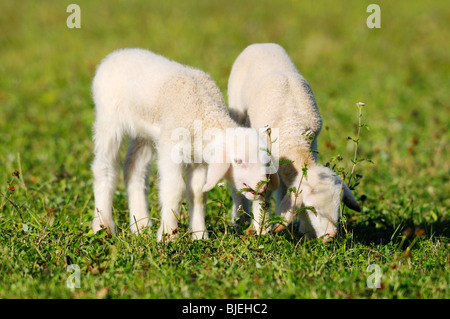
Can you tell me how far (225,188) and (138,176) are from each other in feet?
2.88

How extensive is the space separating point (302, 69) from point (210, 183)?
7.98m

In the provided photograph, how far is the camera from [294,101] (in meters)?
5.15

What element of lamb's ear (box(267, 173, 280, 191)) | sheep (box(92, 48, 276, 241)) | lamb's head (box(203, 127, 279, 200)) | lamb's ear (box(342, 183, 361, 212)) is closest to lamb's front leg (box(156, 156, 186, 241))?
sheep (box(92, 48, 276, 241))

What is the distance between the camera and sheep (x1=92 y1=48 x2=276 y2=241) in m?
4.39

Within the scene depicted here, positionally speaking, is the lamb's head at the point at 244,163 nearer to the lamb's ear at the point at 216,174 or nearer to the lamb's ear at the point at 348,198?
the lamb's ear at the point at 216,174

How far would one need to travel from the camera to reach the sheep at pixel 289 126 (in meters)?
4.48

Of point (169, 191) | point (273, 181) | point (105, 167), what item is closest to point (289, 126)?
point (273, 181)

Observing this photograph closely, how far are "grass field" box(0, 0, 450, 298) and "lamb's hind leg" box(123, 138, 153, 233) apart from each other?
5.9 inches

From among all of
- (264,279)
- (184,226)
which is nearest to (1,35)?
(184,226)

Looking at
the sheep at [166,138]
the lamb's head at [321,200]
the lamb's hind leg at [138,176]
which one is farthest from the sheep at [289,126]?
the lamb's hind leg at [138,176]

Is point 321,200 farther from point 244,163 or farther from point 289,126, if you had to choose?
point 289,126

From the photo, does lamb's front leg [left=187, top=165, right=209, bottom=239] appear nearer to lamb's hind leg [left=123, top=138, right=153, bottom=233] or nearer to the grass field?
the grass field

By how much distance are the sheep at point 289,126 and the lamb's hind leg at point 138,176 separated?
0.87 meters
